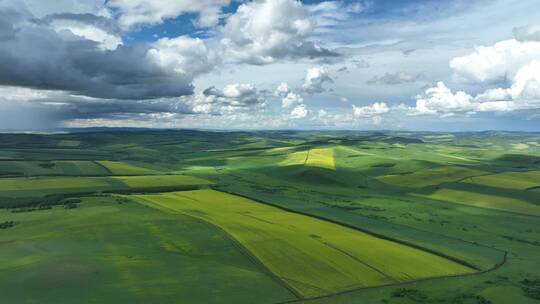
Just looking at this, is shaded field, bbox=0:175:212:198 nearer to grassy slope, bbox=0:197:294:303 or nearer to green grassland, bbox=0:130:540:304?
green grassland, bbox=0:130:540:304

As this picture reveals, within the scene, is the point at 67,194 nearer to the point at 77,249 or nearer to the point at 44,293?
the point at 77,249

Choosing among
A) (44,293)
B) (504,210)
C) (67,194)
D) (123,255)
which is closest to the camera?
(44,293)

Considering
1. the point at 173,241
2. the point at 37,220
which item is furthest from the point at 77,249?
the point at 37,220

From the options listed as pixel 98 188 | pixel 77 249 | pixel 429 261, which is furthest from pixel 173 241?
pixel 98 188

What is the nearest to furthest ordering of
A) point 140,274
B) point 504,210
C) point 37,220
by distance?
point 140,274, point 37,220, point 504,210

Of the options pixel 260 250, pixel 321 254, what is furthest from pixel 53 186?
pixel 321 254

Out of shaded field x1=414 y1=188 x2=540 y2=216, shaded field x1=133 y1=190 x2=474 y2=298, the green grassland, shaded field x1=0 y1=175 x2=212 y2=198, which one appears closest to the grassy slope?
the green grassland

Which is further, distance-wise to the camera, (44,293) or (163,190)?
(163,190)

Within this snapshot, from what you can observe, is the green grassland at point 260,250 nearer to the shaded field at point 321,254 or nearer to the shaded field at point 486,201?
the shaded field at point 321,254
